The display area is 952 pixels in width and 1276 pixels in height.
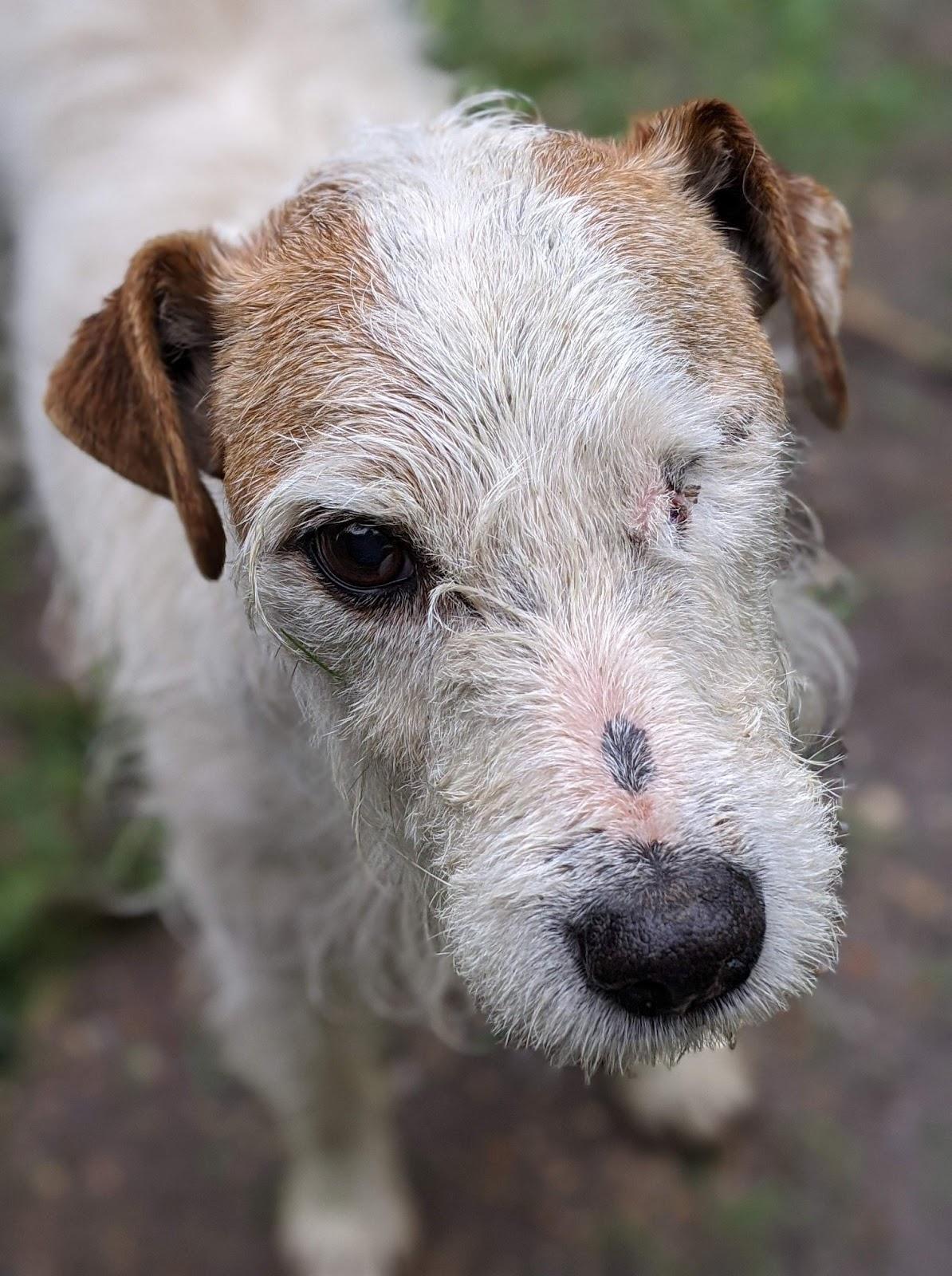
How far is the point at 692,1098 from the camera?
3830 mm

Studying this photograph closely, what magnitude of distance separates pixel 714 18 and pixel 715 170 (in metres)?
5.24

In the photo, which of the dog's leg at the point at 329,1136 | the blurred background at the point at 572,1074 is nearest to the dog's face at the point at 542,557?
the blurred background at the point at 572,1074

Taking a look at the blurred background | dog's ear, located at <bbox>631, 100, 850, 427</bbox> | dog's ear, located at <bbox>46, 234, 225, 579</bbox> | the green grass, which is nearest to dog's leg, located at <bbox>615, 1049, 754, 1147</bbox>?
the blurred background

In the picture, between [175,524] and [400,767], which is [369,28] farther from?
[400,767]

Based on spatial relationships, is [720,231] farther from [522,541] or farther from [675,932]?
[675,932]

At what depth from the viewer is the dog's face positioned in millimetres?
1771

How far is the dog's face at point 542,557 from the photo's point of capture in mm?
1771

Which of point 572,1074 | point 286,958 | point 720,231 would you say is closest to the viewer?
point 720,231

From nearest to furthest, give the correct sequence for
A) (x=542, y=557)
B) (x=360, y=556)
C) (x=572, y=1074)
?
(x=542, y=557) < (x=360, y=556) < (x=572, y=1074)

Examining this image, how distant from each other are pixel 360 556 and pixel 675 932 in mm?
772

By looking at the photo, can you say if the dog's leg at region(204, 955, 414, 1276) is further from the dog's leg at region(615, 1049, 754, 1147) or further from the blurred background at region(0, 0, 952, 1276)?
the dog's leg at region(615, 1049, 754, 1147)

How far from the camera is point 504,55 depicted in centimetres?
678

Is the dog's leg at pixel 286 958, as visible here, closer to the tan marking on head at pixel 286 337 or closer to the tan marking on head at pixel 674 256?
the tan marking on head at pixel 286 337

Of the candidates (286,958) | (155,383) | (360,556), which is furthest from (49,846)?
(360,556)
